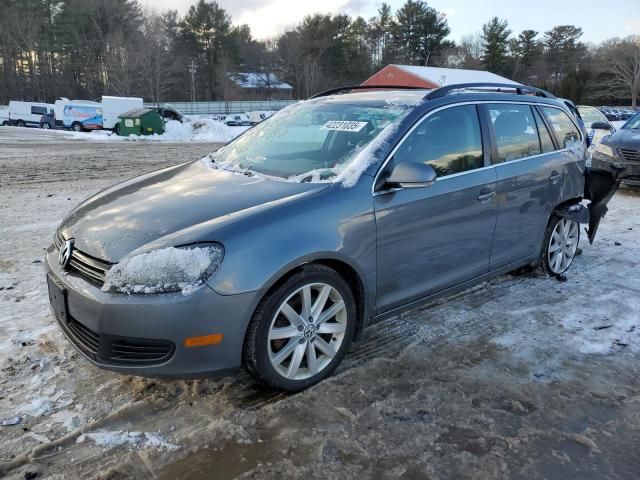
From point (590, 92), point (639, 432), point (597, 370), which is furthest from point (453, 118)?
point (590, 92)

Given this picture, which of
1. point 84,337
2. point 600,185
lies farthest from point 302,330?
point 600,185

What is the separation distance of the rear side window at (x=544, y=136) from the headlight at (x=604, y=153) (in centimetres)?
591

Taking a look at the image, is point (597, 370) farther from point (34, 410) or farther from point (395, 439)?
point (34, 410)

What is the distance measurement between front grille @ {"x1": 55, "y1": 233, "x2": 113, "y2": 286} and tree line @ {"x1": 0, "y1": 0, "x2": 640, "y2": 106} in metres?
65.4

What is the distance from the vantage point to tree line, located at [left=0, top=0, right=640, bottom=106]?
6328 cm

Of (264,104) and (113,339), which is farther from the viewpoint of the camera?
(264,104)

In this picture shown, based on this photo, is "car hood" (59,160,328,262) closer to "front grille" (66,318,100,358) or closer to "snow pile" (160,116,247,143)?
"front grille" (66,318,100,358)

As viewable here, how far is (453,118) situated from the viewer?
12.5 ft

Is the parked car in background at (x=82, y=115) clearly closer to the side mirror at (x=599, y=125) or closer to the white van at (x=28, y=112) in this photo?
the white van at (x=28, y=112)

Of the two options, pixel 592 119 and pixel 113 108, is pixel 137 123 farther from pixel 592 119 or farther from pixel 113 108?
pixel 592 119

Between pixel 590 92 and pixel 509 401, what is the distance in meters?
74.8

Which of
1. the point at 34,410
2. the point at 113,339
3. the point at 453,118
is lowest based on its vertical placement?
the point at 34,410

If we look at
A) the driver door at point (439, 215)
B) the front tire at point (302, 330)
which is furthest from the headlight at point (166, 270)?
the driver door at point (439, 215)

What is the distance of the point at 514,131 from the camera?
14.3 feet
